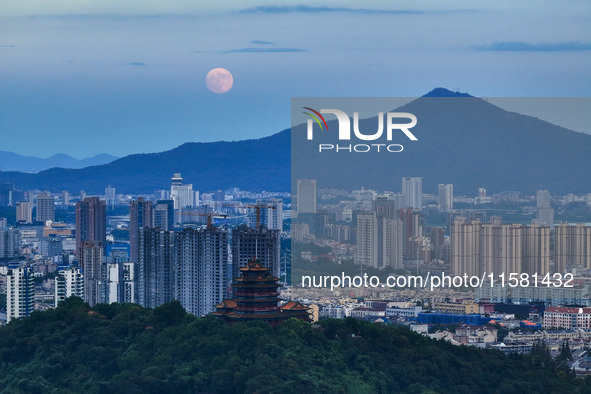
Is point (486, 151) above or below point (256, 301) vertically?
above

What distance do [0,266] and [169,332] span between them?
13213 mm

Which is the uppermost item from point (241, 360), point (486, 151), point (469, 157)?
point (486, 151)

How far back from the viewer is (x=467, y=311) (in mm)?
17016

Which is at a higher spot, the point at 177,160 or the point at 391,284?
the point at 177,160

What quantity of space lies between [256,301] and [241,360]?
2.74 ft

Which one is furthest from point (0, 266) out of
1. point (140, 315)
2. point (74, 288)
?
point (140, 315)

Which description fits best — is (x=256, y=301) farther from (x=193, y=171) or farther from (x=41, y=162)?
(x=41, y=162)

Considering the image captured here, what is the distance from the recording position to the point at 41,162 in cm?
3388

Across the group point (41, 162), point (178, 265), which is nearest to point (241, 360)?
point (178, 265)

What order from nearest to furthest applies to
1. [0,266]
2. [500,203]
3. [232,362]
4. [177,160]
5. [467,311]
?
[232,362], [467,311], [500,203], [0,266], [177,160]

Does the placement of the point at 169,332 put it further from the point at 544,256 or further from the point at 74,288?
the point at 544,256

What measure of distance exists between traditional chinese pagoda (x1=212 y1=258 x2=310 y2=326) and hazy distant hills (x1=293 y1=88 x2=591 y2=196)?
9.20 meters

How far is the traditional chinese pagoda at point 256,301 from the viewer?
997 cm

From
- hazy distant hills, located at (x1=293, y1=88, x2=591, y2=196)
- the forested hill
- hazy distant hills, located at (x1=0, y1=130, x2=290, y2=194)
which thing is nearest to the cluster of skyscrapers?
hazy distant hills, located at (x1=293, y1=88, x2=591, y2=196)
